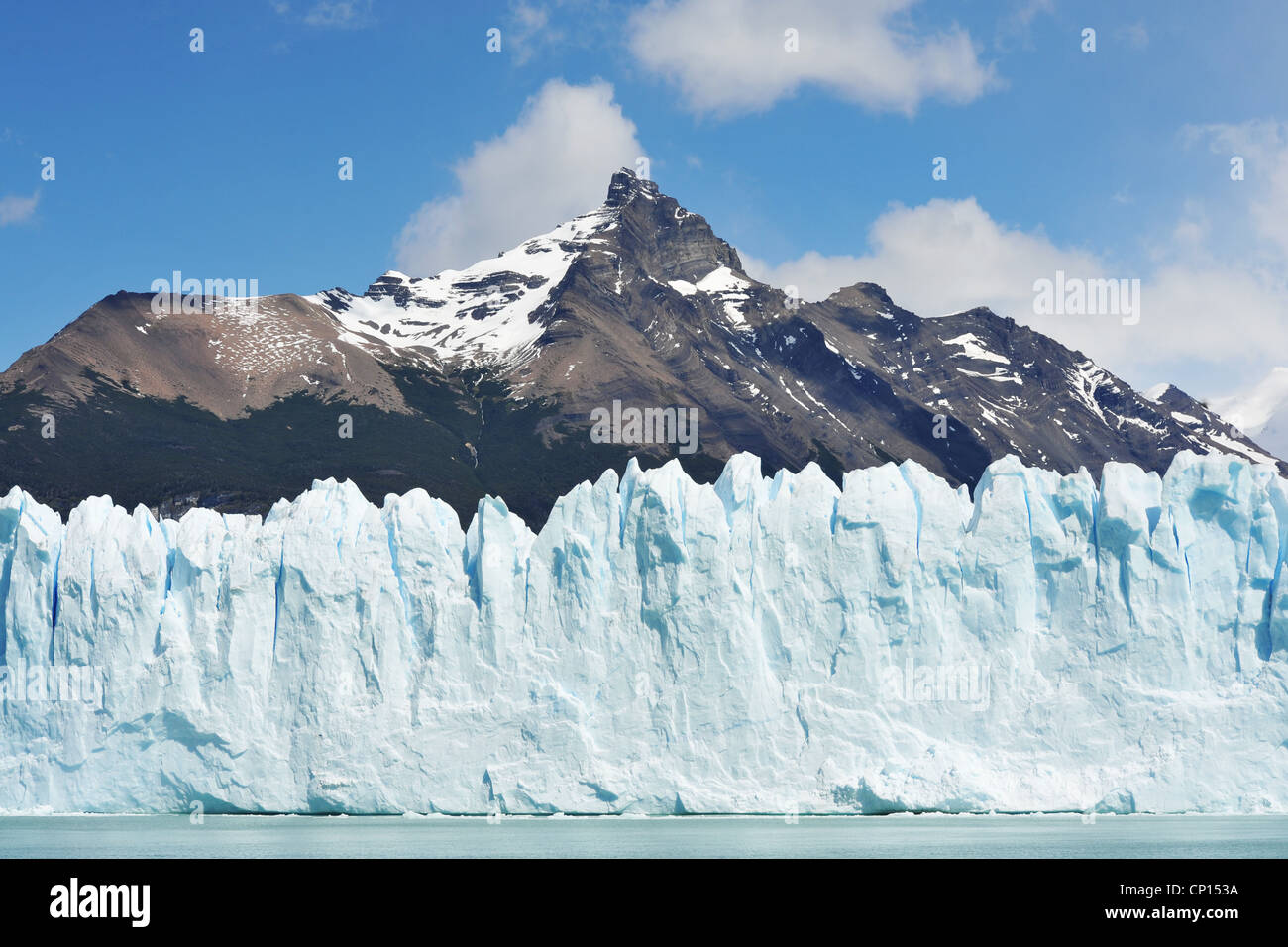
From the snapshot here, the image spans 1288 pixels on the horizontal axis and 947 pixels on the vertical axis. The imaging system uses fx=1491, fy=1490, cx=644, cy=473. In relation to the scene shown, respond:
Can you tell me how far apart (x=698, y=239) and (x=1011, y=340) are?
118 ft

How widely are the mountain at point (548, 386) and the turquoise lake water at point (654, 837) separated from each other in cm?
5231

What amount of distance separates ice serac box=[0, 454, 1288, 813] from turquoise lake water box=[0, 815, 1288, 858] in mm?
676

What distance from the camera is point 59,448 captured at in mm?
88000

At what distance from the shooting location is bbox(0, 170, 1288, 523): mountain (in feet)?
307

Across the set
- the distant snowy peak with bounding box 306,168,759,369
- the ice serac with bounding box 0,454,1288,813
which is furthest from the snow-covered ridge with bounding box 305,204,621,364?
the ice serac with bounding box 0,454,1288,813

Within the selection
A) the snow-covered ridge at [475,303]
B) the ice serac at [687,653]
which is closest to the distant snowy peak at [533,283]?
the snow-covered ridge at [475,303]

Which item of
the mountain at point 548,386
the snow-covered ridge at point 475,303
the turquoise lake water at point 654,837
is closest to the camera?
the turquoise lake water at point 654,837

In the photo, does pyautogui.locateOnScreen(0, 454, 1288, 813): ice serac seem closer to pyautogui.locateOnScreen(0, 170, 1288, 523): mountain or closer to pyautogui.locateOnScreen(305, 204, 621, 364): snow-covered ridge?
pyautogui.locateOnScreen(0, 170, 1288, 523): mountain

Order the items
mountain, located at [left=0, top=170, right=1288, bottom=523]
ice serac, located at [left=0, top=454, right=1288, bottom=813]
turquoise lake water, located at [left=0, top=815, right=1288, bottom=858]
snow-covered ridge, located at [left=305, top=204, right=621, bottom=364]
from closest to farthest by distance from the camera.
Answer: turquoise lake water, located at [left=0, top=815, right=1288, bottom=858] < ice serac, located at [left=0, top=454, right=1288, bottom=813] < mountain, located at [left=0, top=170, right=1288, bottom=523] < snow-covered ridge, located at [left=305, top=204, right=621, bottom=364]

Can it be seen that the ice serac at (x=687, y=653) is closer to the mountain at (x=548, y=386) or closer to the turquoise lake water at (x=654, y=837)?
the turquoise lake water at (x=654, y=837)

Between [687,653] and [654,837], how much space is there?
4.93 m

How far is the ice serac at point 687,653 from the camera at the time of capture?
30453 mm

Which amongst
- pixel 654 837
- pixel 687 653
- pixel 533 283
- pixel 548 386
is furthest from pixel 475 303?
pixel 654 837

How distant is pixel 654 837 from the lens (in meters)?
27.5
